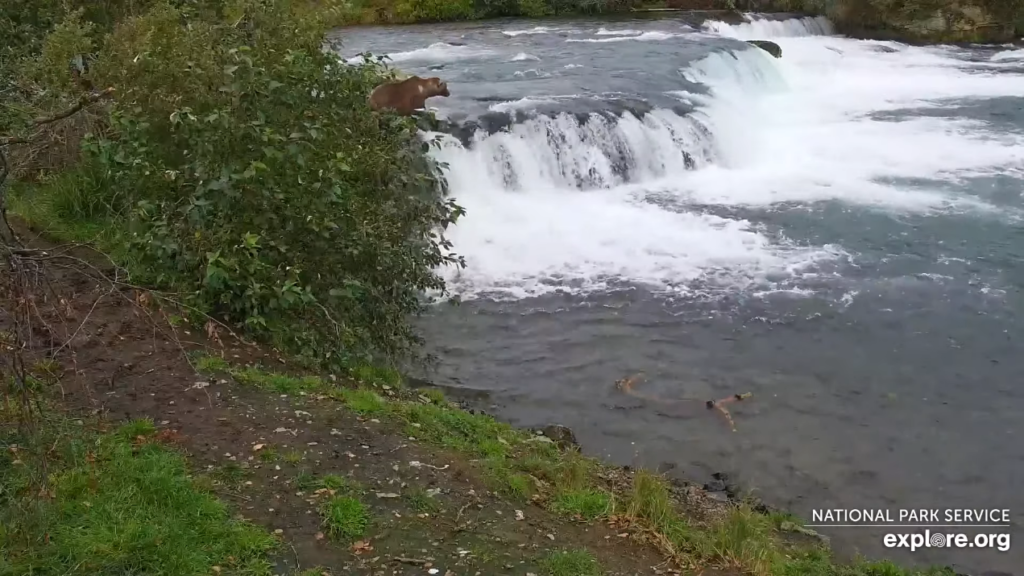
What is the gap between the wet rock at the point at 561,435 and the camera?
27.7 ft

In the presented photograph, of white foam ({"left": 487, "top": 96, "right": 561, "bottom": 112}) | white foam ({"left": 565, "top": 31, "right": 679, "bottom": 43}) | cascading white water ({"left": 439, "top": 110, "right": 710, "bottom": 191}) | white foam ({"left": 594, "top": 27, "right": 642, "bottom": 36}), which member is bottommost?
cascading white water ({"left": 439, "top": 110, "right": 710, "bottom": 191})

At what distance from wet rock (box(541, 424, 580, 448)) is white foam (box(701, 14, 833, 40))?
2625 cm

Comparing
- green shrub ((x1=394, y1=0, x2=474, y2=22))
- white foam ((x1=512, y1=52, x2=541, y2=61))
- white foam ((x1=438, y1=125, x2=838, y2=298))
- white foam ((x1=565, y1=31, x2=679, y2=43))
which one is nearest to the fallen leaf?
white foam ((x1=438, y1=125, x2=838, y2=298))

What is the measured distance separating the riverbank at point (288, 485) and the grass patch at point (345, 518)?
1 centimetres

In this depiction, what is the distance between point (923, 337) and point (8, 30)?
13341mm

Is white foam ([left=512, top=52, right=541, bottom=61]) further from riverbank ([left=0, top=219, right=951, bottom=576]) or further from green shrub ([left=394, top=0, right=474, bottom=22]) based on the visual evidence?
riverbank ([left=0, top=219, right=951, bottom=576])

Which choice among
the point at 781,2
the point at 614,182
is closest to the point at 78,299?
the point at 614,182

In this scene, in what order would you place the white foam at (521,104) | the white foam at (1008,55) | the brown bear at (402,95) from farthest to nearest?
the white foam at (1008,55)
the white foam at (521,104)
the brown bear at (402,95)

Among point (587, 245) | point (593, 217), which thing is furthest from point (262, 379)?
point (593, 217)

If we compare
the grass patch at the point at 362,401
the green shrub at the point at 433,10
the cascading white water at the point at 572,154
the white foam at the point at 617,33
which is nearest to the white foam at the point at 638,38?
the white foam at the point at 617,33

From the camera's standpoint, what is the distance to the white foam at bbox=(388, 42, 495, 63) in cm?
2591

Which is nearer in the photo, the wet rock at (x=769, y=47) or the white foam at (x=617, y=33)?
the wet rock at (x=769, y=47)

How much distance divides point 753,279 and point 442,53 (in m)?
17.1

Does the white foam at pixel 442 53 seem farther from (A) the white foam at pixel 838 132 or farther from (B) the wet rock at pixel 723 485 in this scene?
(B) the wet rock at pixel 723 485
